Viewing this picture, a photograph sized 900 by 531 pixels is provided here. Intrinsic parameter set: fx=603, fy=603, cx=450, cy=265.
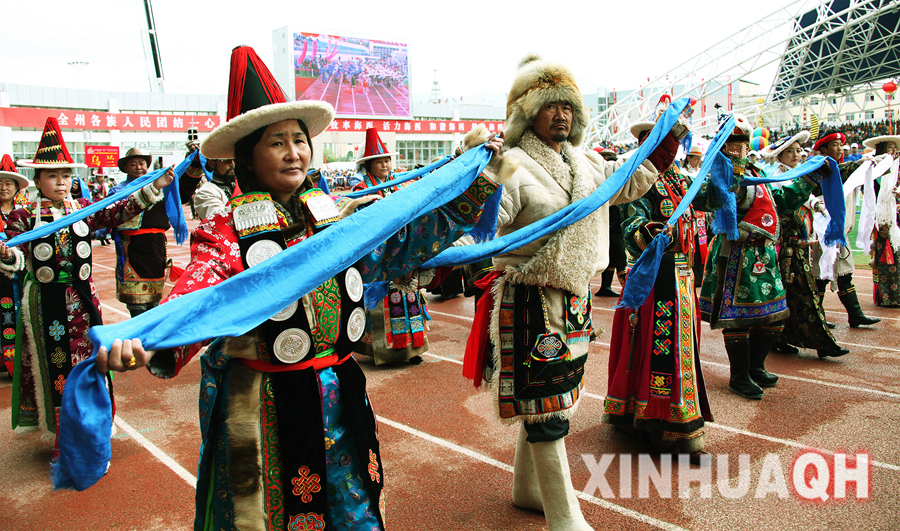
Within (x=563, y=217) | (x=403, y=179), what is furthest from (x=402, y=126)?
(x=563, y=217)

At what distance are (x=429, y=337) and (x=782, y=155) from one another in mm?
4336

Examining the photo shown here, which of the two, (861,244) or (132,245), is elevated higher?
(132,245)

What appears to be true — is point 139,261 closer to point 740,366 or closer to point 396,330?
point 396,330

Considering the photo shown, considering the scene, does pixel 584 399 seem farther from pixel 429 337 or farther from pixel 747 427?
pixel 429 337

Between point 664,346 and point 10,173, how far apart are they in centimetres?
587

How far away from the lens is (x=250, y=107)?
2025 mm

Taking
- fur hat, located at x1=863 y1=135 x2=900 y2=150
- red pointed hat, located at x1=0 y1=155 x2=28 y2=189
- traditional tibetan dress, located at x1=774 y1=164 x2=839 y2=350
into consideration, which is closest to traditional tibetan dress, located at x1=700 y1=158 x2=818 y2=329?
traditional tibetan dress, located at x1=774 y1=164 x2=839 y2=350

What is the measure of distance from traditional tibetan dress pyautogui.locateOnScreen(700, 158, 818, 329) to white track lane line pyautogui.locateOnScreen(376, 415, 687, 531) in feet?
7.64

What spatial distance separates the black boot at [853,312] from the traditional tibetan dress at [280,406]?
7185 millimetres

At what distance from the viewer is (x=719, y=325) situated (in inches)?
197

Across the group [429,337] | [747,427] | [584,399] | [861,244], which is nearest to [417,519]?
A: [584,399]

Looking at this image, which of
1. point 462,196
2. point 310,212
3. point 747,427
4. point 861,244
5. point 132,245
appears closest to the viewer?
→ point 310,212

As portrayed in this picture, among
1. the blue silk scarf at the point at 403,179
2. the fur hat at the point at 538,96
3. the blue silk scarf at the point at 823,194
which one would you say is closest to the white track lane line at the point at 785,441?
the blue silk scarf at the point at 823,194

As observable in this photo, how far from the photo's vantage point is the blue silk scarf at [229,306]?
1.41 metres
